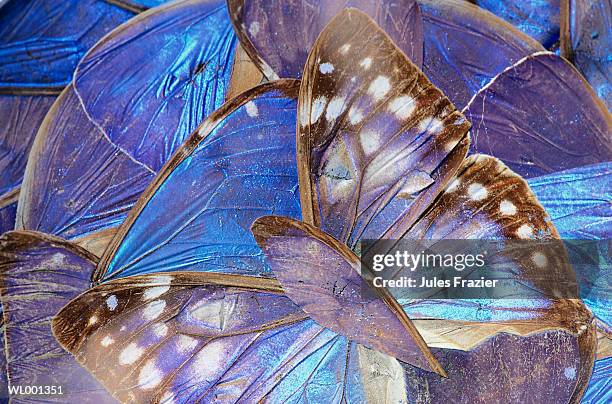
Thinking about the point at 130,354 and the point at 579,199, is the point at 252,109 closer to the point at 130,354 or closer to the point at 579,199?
the point at 130,354

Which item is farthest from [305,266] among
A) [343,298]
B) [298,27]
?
[298,27]

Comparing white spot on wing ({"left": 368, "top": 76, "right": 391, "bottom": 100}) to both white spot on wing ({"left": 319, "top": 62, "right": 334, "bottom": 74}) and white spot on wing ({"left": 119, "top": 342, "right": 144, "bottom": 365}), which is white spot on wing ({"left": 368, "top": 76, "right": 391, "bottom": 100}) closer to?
white spot on wing ({"left": 319, "top": 62, "right": 334, "bottom": 74})

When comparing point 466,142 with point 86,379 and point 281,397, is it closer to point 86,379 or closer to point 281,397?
point 281,397

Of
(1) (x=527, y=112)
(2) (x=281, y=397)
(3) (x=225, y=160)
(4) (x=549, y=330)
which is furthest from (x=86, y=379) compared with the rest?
(1) (x=527, y=112)

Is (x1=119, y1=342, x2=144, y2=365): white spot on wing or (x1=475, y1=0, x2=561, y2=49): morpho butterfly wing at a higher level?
(x1=475, y1=0, x2=561, y2=49): morpho butterfly wing

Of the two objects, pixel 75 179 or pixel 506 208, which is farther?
pixel 75 179

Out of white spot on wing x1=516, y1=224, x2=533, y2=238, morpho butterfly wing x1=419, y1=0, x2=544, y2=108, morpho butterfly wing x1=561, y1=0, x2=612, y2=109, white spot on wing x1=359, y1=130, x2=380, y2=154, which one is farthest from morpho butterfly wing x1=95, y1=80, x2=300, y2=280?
morpho butterfly wing x1=561, y1=0, x2=612, y2=109

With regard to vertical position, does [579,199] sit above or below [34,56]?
below


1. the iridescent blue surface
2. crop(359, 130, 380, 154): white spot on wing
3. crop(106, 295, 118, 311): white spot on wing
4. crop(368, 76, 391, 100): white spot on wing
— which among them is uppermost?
crop(368, 76, 391, 100): white spot on wing
